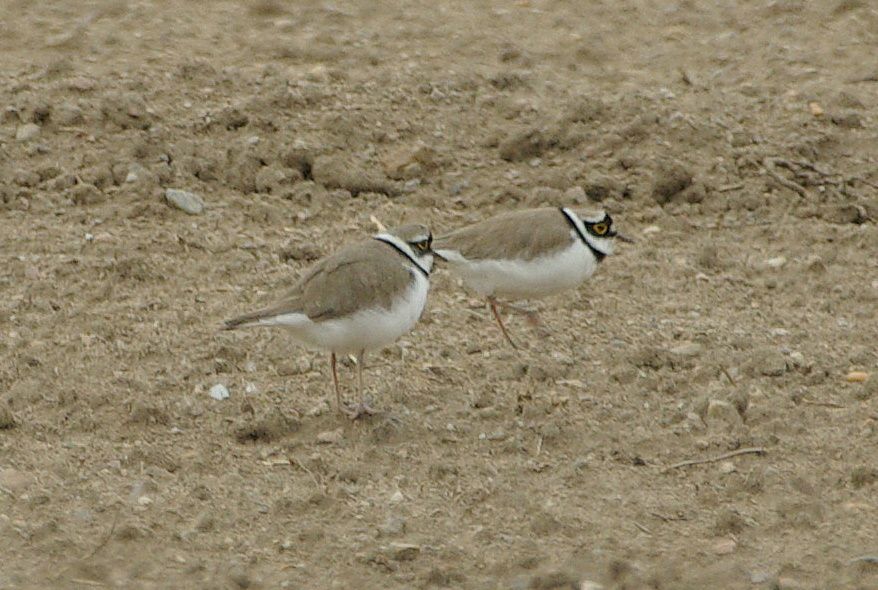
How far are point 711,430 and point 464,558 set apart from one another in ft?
4.89

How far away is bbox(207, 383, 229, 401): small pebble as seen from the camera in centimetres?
710

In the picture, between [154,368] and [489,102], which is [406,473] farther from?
[489,102]

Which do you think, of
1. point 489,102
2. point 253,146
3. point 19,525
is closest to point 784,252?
point 489,102

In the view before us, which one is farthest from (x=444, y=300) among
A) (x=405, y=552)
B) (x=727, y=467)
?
(x=405, y=552)

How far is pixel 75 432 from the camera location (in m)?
6.76

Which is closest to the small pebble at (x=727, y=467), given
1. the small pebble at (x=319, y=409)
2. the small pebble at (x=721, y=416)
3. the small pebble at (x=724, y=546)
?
the small pebble at (x=721, y=416)

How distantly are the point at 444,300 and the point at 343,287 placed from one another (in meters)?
1.75

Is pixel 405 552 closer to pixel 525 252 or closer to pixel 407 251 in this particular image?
pixel 407 251

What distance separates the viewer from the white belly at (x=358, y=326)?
670 centimetres

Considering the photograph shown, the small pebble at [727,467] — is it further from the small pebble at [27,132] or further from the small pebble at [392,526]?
the small pebble at [27,132]

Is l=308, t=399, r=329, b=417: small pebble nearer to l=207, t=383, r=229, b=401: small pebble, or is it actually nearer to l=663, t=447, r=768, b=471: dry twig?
l=207, t=383, r=229, b=401: small pebble

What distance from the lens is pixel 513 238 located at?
782 centimetres

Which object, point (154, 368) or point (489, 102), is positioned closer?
point (154, 368)

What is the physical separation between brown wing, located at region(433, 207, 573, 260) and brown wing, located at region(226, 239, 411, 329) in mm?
828
